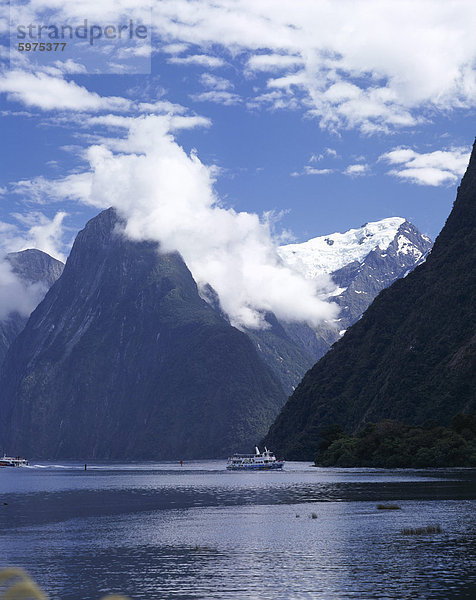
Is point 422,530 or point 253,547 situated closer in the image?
point 253,547

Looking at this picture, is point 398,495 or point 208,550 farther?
point 398,495

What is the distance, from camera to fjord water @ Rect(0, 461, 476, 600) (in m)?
57.8

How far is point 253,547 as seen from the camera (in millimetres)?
83500

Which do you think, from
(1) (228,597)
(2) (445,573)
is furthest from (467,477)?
(1) (228,597)

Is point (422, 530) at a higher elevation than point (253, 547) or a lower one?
higher

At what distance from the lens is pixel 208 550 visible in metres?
80.7

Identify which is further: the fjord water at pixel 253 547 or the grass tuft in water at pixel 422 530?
the grass tuft in water at pixel 422 530

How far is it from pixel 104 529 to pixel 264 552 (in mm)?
33055

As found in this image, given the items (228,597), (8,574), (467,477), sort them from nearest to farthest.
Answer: (8,574), (228,597), (467,477)

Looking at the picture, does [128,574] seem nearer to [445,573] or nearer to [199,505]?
[445,573]

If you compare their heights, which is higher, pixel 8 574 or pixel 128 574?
pixel 8 574

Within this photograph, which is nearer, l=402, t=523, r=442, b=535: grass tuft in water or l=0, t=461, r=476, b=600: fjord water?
l=0, t=461, r=476, b=600: fjord water

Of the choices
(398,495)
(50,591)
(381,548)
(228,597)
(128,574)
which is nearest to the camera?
(228,597)

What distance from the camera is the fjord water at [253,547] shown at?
190ft
